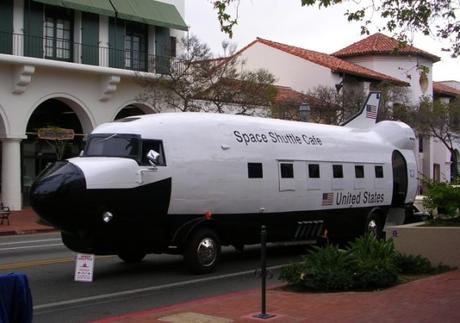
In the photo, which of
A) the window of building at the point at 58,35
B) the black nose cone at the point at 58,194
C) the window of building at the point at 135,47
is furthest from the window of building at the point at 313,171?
the window of building at the point at 135,47

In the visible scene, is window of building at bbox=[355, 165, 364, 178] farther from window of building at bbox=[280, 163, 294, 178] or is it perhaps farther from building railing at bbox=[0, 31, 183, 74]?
building railing at bbox=[0, 31, 183, 74]

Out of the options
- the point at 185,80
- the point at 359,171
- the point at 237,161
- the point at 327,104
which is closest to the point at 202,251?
the point at 237,161

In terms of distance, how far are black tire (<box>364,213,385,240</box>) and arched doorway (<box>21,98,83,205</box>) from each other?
18.3m

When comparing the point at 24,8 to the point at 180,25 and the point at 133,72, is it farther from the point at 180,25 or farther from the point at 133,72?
the point at 180,25

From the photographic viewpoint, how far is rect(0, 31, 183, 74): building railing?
27.6 m

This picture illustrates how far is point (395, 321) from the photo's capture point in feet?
25.3

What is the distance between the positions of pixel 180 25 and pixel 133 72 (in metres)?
4.10

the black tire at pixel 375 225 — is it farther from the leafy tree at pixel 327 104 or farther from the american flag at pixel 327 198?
the leafy tree at pixel 327 104

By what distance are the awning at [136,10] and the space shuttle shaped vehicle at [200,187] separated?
657 inches

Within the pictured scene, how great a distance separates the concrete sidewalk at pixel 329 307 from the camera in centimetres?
792

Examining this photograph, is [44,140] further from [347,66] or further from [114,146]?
[347,66]

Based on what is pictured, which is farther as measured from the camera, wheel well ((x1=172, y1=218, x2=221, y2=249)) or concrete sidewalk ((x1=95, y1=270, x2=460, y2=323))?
wheel well ((x1=172, y1=218, x2=221, y2=249))

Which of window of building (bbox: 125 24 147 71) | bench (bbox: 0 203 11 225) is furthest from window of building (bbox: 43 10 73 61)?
bench (bbox: 0 203 11 225)

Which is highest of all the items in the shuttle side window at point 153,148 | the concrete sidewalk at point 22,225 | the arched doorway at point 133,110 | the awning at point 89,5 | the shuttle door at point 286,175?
the awning at point 89,5
